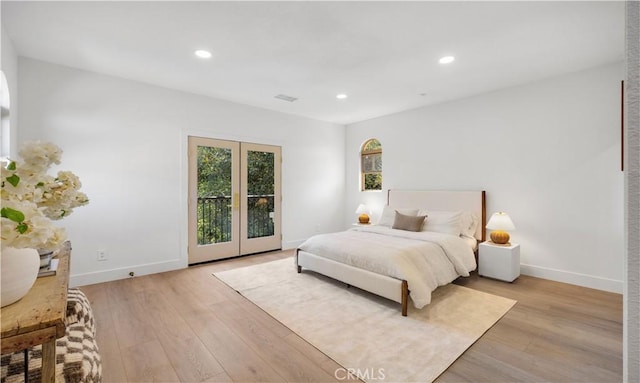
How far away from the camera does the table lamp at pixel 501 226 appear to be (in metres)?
3.76

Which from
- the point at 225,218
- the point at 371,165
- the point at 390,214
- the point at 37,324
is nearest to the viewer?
the point at 37,324

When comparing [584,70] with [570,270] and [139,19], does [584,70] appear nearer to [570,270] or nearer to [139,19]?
[570,270]

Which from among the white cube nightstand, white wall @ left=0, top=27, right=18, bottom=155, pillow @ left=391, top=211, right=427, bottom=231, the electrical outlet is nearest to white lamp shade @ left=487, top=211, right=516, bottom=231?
the white cube nightstand

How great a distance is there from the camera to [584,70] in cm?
349

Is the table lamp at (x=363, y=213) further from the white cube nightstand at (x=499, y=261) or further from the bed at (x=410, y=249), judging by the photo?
the white cube nightstand at (x=499, y=261)

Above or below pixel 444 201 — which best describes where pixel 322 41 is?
above

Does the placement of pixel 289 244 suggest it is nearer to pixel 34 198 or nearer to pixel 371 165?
pixel 371 165

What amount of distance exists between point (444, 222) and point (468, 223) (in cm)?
39

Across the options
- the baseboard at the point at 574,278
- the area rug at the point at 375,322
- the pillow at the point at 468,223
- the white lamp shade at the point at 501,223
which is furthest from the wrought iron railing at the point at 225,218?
the baseboard at the point at 574,278

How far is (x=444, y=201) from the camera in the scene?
4637 millimetres

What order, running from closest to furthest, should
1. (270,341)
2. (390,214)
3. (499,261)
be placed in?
(270,341) < (499,261) < (390,214)

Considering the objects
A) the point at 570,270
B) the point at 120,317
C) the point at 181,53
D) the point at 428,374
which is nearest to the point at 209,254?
the point at 120,317

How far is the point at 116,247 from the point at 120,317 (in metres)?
1.34

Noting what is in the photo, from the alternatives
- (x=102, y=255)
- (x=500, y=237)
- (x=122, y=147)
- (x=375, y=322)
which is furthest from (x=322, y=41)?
(x=102, y=255)
